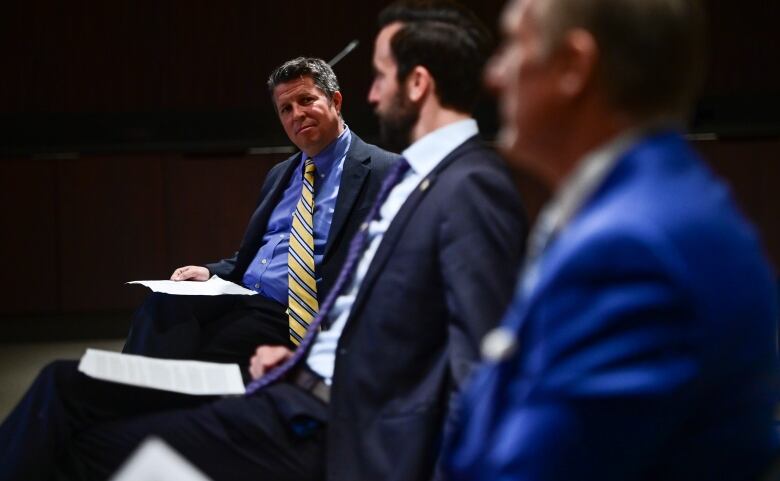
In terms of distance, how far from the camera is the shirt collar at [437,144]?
1.61 m

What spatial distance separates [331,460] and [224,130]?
418 centimetres

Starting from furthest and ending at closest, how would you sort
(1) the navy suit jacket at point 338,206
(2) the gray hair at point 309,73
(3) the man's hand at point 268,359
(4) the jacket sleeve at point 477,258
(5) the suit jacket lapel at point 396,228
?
(2) the gray hair at point 309,73
(1) the navy suit jacket at point 338,206
(3) the man's hand at point 268,359
(5) the suit jacket lapel at point 396,228
(4) the jacket sleeve at point 477,258

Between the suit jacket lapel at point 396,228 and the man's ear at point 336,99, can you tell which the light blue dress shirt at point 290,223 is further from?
the suit jacket lapel at point 396,228

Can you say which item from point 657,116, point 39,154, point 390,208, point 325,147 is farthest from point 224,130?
point 657,116

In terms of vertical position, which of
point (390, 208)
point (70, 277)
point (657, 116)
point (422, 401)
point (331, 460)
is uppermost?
point (657, 116)

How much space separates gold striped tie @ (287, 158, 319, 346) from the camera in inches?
98.6

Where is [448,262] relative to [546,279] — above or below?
below

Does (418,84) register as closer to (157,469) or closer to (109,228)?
(157,469)

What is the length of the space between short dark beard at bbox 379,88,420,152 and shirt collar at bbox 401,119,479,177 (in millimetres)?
28

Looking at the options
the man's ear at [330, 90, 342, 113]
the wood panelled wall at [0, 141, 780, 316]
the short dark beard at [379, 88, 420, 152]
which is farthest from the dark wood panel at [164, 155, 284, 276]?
the short dark beard at [379, 88, 420, 152]

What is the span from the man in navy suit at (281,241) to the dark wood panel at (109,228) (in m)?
2.14

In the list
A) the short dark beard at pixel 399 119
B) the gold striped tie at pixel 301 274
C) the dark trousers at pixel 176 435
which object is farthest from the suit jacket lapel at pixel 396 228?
the gold striped tie at pixel 301 274

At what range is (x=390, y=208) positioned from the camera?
67.3 inches

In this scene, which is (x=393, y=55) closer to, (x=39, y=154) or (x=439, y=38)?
(x=439, y=38)
